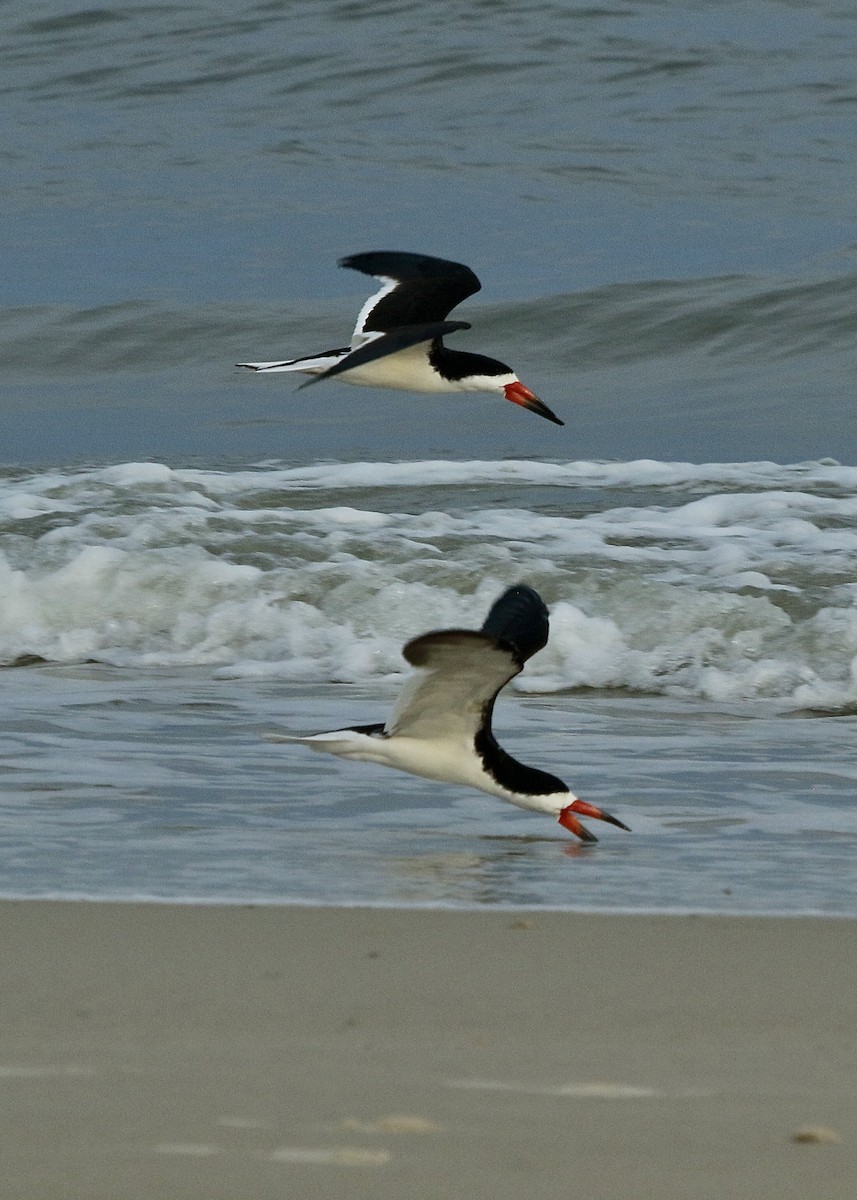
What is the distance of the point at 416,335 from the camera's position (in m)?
7.04

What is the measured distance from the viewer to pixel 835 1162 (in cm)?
267

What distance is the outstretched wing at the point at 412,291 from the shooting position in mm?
7582

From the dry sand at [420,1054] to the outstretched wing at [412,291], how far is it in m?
3.92

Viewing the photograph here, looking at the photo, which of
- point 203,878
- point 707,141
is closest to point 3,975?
point 203,878

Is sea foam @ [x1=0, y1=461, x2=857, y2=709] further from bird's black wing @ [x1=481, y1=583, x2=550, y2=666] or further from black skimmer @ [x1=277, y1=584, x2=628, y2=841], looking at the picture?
bird's black wing @ [x1=481, y1=583, x2=550, y2=666]

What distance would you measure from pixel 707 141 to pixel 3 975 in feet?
52.0

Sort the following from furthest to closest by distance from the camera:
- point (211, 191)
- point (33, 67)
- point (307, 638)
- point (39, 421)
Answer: point (33, 67), point (211, 191), point (39, 421), point (307, 638)

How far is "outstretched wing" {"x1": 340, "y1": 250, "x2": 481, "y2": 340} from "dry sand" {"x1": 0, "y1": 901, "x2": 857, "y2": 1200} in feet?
12.9

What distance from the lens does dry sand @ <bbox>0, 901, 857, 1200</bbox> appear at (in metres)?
2.63

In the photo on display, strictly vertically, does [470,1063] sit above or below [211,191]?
above

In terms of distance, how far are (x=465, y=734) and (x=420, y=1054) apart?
6.33 ft

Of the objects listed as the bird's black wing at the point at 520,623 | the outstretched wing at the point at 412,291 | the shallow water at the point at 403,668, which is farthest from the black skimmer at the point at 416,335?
the bird's black wing at the point at 520,623

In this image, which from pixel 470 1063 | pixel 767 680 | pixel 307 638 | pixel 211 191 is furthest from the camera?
pixel 211 191

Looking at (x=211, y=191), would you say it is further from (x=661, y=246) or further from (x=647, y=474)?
(x=647, y=474)
